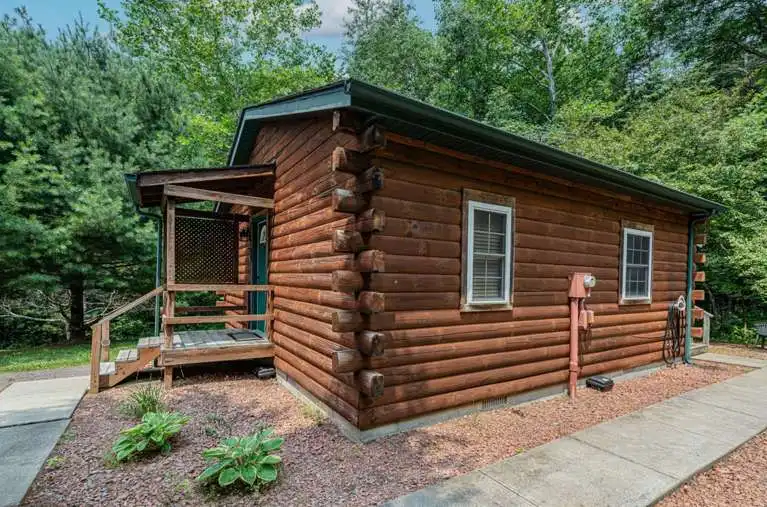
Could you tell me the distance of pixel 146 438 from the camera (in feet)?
11.3

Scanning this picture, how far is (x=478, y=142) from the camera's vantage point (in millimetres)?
4117

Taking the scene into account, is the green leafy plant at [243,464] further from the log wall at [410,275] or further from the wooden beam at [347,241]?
the wooden beam at [347,241]

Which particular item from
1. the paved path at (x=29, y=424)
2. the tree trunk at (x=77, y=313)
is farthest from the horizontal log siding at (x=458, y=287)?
the tree trunk at (x=77, y=313)

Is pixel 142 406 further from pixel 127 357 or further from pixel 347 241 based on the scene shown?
pixel 347 241

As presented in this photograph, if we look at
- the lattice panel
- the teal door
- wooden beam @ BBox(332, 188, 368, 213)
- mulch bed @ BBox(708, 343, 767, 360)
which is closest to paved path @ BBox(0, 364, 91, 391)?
the lattice panel

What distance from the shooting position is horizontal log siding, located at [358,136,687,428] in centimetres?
388

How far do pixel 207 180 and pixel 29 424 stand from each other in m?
3.45

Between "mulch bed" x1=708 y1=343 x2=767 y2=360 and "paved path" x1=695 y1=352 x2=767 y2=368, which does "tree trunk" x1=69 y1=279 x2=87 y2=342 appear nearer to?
"paved path" x1=695 y1=352 x2=767 y2=368

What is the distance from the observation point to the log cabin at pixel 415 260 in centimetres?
368

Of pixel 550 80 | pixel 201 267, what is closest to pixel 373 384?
pixel 201 267

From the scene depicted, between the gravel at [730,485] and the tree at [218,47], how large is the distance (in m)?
15.3

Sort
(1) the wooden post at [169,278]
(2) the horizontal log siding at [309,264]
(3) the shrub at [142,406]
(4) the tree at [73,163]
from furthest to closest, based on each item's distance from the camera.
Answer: (4) the tree at [73,163], (1) the wooden post at [169,278], (3) the shrub at [142,406], (2) the horizontal log siding at [309,264]

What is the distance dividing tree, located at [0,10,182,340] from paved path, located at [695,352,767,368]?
1380 centimetres

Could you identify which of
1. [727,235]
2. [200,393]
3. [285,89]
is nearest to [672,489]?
[200,393]
